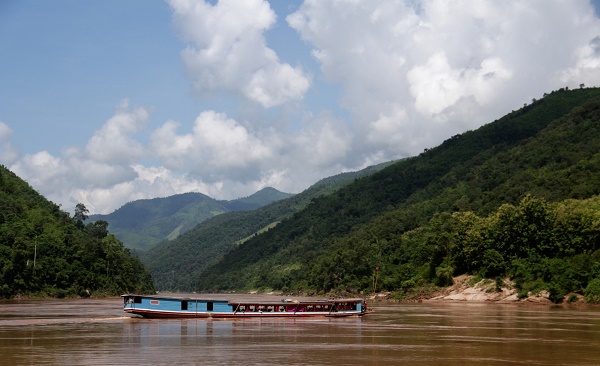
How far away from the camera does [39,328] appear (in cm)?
6062

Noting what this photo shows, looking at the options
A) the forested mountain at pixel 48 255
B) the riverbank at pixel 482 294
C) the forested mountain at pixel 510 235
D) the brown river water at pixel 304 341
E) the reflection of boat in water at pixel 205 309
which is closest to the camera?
the brown river water at pixel 304 341

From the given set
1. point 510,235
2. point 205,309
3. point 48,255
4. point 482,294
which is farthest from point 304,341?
point 48,255

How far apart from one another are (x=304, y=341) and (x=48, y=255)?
376 feet

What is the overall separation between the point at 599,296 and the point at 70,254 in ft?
383

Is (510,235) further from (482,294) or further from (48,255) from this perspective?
(48,255)

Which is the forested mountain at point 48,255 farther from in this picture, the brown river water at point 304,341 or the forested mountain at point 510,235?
the brown river water at point 304,341

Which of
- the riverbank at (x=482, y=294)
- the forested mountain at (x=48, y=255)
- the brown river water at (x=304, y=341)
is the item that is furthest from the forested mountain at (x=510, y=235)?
the forested mountain at (x=48, y=255)

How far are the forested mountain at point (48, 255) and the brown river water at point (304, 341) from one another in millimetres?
64173

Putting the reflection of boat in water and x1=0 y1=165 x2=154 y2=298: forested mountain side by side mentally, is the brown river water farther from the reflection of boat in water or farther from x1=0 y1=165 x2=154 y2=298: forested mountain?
x1=0 y1=165 x2=154 y2=298: forested mountain

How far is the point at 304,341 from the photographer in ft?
174

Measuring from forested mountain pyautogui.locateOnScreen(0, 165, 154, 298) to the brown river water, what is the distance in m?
64.2

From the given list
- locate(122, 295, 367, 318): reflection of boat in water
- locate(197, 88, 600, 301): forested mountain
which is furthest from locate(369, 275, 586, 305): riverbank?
locate(122, 295, 367, 318): reflection of boat in water

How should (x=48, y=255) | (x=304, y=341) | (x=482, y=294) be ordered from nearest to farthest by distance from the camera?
(x=304, y=341) → (x=482, y=294) → (x=48, y=255)

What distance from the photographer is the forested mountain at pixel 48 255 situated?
5349 inches
